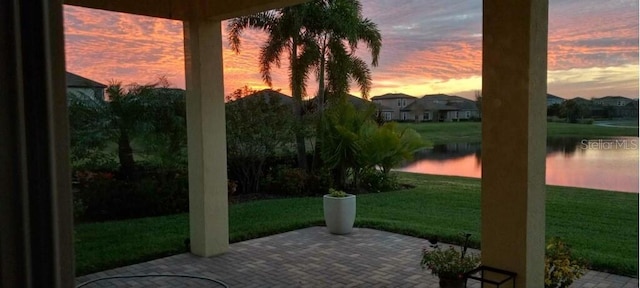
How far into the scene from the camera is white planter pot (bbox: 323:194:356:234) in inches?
288

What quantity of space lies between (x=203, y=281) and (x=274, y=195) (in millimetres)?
6575

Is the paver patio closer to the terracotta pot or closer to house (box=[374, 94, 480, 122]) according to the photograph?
the terracotta pot

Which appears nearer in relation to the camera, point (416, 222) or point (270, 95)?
point (416, 222)

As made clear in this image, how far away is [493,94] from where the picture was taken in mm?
3459

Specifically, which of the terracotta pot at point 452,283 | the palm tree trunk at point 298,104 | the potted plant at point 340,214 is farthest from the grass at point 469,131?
the palm tree trunk at point 298,104

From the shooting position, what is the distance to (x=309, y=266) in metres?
5.70

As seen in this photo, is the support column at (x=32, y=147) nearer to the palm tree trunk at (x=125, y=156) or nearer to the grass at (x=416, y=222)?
the grass at (x=416, y=222)

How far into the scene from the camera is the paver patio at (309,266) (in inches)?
200

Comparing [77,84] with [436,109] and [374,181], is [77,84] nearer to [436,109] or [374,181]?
[436,109]

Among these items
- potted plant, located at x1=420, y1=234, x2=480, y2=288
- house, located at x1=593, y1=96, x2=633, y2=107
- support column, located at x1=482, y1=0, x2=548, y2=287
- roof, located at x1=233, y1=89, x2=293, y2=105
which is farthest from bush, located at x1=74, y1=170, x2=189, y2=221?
house, located at x1=593, y1=96, x2=633, y2=107

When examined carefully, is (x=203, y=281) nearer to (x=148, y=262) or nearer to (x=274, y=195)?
(x=148, y=262)

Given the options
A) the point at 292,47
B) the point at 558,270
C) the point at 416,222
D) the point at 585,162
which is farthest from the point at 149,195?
the point at 585,162

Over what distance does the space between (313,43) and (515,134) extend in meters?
9.54

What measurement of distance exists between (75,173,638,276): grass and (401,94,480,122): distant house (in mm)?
1867
